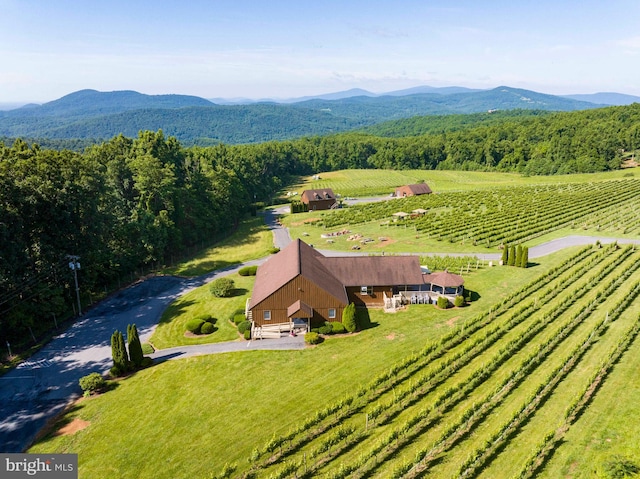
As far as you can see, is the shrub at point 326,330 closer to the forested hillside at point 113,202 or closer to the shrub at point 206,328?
the shrub at point 206,328

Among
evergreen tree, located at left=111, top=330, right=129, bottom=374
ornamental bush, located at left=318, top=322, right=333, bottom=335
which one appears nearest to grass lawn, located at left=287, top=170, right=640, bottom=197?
ornamental bush, located at left=318, top=322, right=333, bottom=335

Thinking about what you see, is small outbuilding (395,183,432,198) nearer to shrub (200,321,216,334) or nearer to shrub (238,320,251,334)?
shrub (238,320,251,334)

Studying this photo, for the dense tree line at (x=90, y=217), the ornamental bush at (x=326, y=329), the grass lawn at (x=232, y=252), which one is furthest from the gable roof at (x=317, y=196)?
the ornamental bush at (x=326, y=329)

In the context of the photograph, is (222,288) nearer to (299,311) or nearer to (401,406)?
(299,311)

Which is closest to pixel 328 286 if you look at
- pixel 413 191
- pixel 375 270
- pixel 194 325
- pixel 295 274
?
pixel 295 274

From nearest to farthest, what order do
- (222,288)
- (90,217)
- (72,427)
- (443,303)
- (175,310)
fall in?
(72,427)
(443,303)
(175,310)
(222,288)
(90,217)

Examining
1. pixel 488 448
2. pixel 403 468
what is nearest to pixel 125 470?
pixel 403 468
